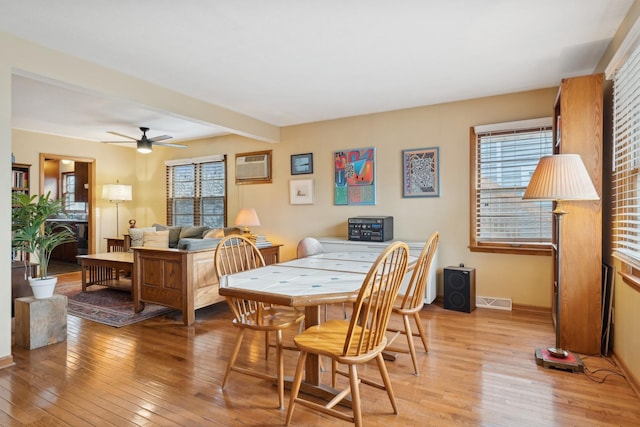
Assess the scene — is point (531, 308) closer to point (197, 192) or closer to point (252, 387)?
point (252, 387)

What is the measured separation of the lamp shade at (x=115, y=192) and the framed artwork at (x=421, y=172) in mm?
5091

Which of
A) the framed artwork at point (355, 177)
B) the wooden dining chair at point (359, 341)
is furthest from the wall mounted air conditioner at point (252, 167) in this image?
the wooden dining chair at point (359, 341)

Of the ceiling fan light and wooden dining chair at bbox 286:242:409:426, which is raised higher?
the ceiling fan light

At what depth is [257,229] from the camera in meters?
5.85

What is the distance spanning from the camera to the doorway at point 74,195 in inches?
259

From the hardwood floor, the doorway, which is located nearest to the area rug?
the hardwood floor

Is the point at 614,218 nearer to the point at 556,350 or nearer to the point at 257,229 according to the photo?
the point at 556,350

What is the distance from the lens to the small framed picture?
17.3 ft

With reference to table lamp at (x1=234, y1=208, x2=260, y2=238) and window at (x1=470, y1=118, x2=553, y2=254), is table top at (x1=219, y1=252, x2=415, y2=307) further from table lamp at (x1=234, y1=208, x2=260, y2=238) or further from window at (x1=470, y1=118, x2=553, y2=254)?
table lamp at (x1=234, y1=208, x2=260, y2=238)

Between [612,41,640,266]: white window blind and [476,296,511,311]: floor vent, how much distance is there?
1.56 meters

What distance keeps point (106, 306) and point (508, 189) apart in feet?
15.5

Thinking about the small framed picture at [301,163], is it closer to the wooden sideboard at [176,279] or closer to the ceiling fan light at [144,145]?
the wooden sideboard at [176,279]

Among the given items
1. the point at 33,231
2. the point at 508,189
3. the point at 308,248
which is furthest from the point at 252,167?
the point at 508,189

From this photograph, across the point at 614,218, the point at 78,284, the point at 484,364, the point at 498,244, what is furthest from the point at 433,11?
the point at 78,284
